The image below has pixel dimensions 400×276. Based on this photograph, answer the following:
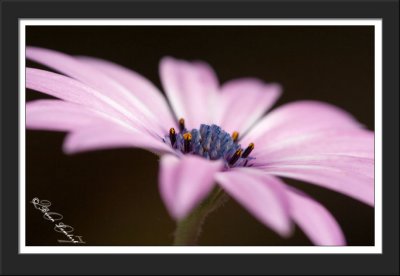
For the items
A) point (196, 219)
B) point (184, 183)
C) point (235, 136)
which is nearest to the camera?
point (184, 183)

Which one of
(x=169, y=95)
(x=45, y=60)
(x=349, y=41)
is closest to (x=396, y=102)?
(x=349, y=41)

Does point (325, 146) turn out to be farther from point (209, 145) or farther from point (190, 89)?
point (190, 89)

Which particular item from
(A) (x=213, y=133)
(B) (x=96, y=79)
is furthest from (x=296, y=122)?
(B) (x=96, y=79)

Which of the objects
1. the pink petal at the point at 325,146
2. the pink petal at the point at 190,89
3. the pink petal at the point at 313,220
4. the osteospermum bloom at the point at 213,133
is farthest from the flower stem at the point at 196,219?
the pink petal at the point at 190,89

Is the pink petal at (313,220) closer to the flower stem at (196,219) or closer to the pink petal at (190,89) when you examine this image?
the flower stem at (196,219)

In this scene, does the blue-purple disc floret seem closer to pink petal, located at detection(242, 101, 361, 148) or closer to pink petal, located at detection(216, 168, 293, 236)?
pink petal, located at detection(242, 101, 361, 148)

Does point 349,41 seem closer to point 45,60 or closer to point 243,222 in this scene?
point 243,222

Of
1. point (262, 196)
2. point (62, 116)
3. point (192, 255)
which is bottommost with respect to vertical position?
point (192, 255)
